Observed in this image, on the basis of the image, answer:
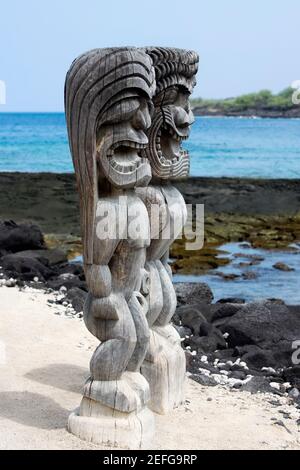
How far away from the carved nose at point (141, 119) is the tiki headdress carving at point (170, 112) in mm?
561

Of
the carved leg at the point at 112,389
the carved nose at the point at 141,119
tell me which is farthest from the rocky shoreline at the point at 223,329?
the carved nose at the point at 141,119

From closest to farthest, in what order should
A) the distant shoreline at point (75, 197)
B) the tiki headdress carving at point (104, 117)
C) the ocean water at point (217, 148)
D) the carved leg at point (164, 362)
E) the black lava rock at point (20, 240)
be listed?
the tiki headdress carving at point (104, 117), the carved leg at point (164, 362), the black lava rock at point (20, 240), the distant shoreline at point (75, 197), the ocean water at point (217, 148)

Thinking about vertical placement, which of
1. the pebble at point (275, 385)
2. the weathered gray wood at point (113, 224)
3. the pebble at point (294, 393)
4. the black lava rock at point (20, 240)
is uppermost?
the weathered gray wood at point (113, 224)

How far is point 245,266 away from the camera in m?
15.2

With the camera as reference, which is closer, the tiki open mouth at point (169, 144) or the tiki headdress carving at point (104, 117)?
the tiki headdress carving at point (104, 117)

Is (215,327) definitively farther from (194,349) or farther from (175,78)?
(175,78)

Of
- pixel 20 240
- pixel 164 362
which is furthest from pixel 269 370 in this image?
pixel 20 240

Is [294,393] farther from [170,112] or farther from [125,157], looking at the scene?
[125,157]

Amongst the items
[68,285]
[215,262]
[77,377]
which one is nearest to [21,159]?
[215,262]

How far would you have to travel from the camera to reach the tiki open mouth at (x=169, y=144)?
607 cm

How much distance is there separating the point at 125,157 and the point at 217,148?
55.7m

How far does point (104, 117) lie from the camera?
17.3ft

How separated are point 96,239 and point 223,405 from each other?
2.12 meters

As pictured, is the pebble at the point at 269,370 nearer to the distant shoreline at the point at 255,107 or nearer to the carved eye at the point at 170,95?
the carved eye at the point at 170,95
